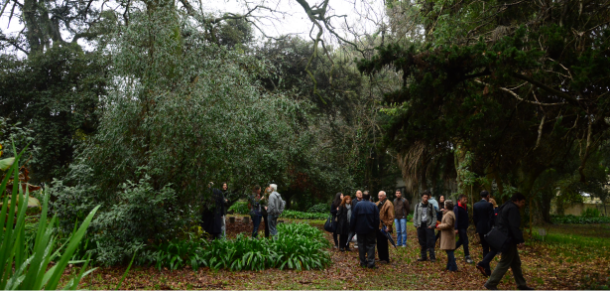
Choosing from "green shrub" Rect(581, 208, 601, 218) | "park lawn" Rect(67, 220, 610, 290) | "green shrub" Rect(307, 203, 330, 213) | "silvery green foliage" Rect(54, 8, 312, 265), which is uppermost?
"silvery green foliage" Rect(54, 8, 312, 265)

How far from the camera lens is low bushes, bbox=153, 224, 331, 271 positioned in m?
9.38

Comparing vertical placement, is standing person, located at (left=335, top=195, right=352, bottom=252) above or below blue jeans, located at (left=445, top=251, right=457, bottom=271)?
above

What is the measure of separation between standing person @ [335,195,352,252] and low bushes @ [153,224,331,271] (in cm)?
257

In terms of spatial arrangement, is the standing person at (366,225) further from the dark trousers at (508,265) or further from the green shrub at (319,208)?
the green shrub at (319,208)

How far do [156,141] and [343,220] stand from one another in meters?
6.29

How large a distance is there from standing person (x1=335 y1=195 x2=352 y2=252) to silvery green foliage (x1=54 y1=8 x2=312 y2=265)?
162 inches

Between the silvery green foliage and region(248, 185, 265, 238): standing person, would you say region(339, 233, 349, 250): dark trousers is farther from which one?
the silvery green foliage

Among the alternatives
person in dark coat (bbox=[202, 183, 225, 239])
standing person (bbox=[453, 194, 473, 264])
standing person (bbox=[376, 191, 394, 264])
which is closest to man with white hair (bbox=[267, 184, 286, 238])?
person in dark coat (bbox=[202, 183, 225, 239])

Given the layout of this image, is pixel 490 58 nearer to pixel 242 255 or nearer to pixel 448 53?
pixel 448 53

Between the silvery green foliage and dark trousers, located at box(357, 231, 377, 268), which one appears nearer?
the silvery green foliage

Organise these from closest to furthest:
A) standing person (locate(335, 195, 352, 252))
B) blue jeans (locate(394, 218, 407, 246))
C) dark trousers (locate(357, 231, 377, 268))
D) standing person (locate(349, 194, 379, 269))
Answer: standing person (locate(349, 194, 379, 269)) < dark trousers (locate(357, 231, 377, 268)) < standing person (locate(335, 195, 352, 252)) < blue jeans (locate(394, 218, 407, 246))

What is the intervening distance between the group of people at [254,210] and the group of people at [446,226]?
71.8 inches

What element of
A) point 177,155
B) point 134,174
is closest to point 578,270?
point 177,155

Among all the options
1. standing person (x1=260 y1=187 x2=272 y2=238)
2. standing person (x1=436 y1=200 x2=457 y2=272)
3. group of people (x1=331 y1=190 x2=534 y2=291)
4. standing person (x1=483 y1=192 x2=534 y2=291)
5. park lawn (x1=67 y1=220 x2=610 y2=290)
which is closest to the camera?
standing person (x1=483 y1=192 x2=534 y2=291)
